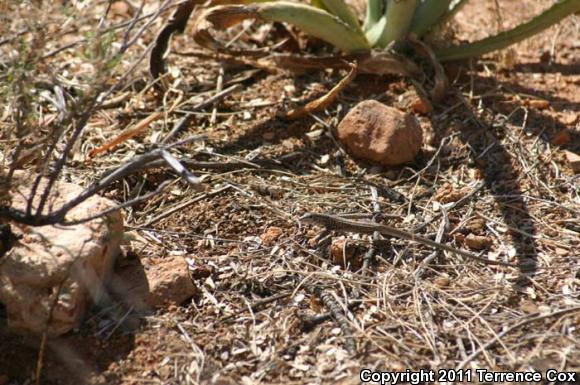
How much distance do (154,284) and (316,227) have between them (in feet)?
1.84

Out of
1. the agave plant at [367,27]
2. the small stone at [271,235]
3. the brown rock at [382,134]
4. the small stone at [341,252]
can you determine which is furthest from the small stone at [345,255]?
the agave plant at [367,27]

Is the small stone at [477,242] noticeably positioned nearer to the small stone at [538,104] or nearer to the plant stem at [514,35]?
the small stone at [538,104]

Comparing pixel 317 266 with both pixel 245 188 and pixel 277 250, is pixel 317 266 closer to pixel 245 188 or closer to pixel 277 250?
pixel 277 250

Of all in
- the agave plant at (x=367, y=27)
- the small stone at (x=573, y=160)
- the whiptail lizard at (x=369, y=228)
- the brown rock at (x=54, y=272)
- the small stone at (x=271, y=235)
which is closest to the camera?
the brown rock at (x=54, y=272)

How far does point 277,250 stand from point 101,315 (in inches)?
22.6

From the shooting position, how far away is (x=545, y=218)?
2.67 meters

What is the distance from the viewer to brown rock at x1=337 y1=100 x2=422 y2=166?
2.88m

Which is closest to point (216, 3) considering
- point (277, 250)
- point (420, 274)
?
point (277, 250)

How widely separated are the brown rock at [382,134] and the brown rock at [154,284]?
2.76 ft

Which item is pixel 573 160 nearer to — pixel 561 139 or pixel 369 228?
pixel 561 139

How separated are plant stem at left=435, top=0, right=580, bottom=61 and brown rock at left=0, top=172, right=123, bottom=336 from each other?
5.28 feet

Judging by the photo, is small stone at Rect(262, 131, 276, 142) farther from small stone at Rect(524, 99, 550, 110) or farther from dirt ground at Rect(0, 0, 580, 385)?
small stone at Rect(524, 99, 550, 110)

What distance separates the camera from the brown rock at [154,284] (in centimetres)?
235

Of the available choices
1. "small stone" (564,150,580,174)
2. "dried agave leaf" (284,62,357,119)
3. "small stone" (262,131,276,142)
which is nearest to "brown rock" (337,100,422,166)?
"dried agave leaf" (284,62,357,119)
